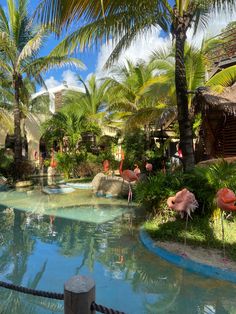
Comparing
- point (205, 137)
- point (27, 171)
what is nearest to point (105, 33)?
point (205, 137)

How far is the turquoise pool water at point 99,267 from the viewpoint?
161 inches

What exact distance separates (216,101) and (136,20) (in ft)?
11.9

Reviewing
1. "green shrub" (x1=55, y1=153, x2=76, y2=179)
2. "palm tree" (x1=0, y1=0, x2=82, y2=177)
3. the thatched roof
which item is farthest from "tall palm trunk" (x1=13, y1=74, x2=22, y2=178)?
the thatched roof

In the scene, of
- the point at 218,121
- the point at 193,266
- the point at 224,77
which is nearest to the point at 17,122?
the point at 218,121

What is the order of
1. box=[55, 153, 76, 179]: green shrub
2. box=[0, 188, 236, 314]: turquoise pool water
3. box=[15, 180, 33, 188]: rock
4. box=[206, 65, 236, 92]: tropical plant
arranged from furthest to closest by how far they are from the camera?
box=[55, 153, 76, 179]: green shrub, box=[15, 180, 33, 188]: rock, box=[206, 65, 236, 92]: tropical plant, box=[0, 188, 236, 314]: turquoise pool water

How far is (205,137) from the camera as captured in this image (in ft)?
41.3

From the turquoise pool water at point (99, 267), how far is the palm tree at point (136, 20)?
265cm

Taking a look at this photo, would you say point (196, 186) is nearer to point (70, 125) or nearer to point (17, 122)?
point (17, 122)

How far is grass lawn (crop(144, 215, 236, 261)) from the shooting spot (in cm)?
572

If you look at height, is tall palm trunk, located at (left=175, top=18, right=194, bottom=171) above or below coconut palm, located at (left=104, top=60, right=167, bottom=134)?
below

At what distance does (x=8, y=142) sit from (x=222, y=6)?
25.3 metres

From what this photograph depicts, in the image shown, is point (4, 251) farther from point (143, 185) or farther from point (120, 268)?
point (143, 185)

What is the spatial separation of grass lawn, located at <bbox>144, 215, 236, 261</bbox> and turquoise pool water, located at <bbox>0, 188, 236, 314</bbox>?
0.51m

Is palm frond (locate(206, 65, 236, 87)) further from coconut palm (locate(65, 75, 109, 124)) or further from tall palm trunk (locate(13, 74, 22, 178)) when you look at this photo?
coconut palm (locate(65, 75, 109, 124))
